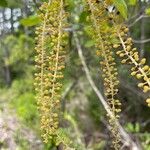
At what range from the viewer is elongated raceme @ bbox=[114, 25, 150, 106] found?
3.28 feet

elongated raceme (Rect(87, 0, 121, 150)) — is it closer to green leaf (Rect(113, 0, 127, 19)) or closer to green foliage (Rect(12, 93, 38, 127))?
green leaf (Rect(113, 0, 127, 19))

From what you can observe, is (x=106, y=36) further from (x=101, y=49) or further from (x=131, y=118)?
(x=131, y=118)

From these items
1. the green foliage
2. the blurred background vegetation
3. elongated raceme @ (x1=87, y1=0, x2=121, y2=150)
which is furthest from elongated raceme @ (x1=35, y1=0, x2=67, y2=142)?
the green foliage

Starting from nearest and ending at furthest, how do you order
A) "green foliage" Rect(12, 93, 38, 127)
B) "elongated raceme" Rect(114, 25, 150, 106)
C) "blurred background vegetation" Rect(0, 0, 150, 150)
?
"elongated raceme" Rect(114, 25, 150, 106) → "blurred background vegetation" Rect(0, 0, 150, 150) → "green foliage" Rect(12, 93, 38, 127)

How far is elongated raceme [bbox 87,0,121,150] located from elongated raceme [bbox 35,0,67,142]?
8 centimetres

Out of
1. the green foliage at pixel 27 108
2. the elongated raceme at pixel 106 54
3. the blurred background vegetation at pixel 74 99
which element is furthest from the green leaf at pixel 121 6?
the green foliage at pixel 27 108

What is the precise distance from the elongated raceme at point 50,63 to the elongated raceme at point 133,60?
15 centimetres

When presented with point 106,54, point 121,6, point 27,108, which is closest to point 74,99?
point 27,108

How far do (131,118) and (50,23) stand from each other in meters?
4.78

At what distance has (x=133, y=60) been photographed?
1.04 meters

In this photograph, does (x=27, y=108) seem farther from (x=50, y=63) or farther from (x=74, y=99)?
(x=50, y=63)

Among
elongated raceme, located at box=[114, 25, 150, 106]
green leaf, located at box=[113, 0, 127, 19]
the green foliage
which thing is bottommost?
the green foliage

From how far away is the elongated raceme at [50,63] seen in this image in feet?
3.57

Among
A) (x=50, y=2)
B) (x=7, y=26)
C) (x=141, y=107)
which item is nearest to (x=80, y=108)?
(x=141, y=107)
